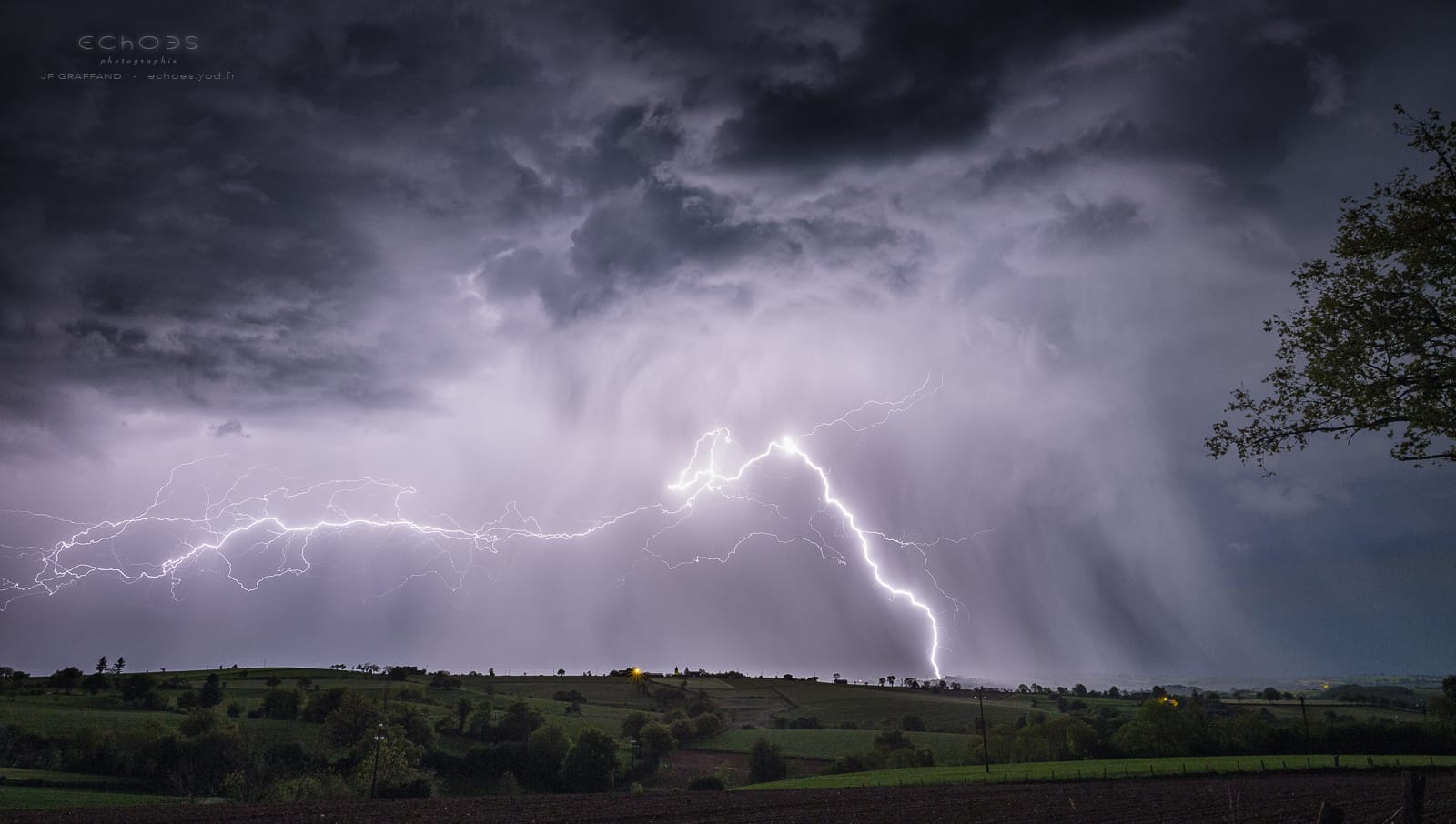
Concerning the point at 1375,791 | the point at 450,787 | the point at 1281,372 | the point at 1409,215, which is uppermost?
the point at 1409,215

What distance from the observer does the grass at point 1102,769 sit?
57.6m

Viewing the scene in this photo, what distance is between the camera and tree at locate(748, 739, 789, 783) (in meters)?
76.1

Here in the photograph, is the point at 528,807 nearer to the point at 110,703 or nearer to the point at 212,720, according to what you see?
the point at 212,720

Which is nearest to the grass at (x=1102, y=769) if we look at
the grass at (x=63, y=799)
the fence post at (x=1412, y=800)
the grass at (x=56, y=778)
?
the grass at (x=63, y=799)

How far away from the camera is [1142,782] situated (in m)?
52.0

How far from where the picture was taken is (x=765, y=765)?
76812 mm

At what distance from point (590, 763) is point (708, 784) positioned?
1359 cm

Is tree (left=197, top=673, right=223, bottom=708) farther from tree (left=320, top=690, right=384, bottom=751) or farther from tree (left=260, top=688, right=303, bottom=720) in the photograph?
tree (left=320, top=690, right=384, bottom=751)

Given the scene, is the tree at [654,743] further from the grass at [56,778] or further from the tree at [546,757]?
the grass at [56,778]

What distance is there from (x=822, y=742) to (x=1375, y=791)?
6050 cm

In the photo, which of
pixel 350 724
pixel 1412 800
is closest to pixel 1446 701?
pixel 1412 800

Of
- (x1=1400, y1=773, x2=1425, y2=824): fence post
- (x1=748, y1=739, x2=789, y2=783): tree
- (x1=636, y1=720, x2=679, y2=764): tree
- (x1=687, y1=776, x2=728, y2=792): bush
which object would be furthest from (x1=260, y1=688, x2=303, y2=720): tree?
(x1=1400, y1=773, x2=1425, y2=824): fence post

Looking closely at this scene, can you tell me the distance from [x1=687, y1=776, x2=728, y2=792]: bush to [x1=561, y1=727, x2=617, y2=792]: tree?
10.6 m

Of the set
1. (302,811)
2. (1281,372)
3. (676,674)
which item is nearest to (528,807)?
(302,811)
